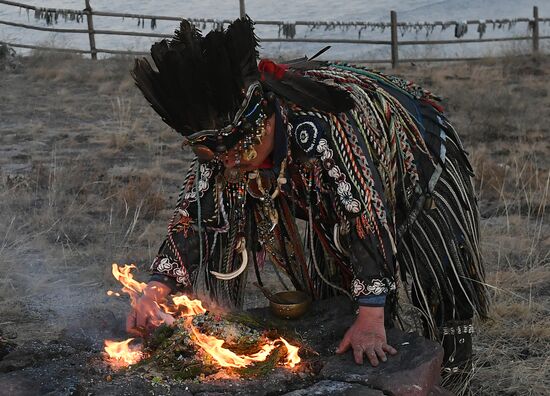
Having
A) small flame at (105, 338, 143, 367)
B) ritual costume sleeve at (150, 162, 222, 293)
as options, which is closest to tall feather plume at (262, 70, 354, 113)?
ritual costume sleeve at (150, 162, 222, 293)

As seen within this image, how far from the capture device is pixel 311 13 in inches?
838

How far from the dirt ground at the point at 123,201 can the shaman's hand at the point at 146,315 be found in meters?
0.12

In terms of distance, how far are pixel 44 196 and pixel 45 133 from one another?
247 centimetres

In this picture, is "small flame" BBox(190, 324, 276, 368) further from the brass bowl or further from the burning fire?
the brass bowl

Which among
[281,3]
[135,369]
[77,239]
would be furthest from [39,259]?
[281,3]

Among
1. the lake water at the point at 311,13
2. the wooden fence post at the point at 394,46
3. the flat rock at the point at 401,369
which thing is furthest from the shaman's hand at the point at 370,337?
the lake water at the point at 311,13

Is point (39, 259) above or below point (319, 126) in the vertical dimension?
below

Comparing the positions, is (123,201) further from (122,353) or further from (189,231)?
(122,353)

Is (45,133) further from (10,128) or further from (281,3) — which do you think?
(281,3)

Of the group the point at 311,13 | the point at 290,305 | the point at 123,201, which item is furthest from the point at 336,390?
the point at 311,13

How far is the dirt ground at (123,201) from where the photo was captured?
3.48 m

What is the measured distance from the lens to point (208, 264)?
103 inches

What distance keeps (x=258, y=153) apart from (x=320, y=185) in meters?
0.20

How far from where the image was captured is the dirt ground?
3.48m
